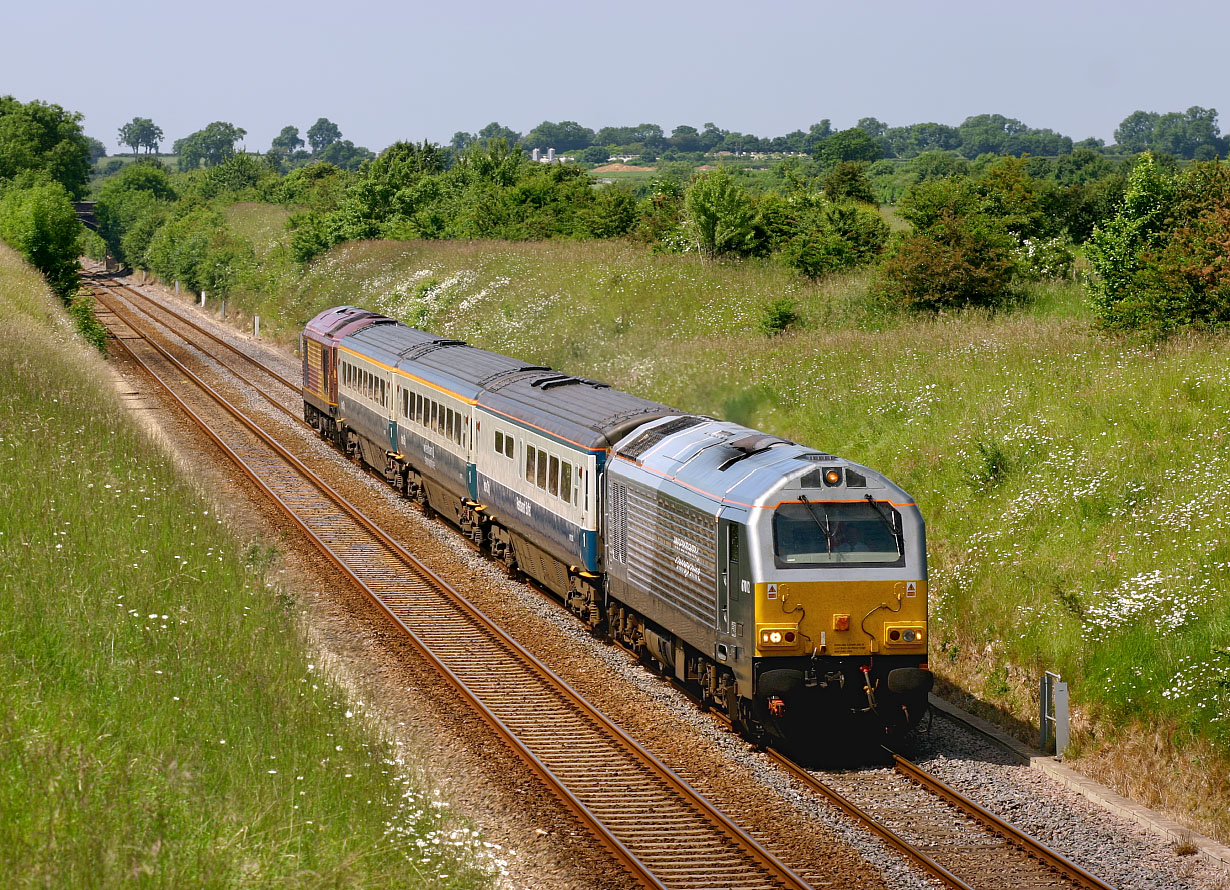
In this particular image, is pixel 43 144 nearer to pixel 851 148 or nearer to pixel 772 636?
A: pixel 851 148

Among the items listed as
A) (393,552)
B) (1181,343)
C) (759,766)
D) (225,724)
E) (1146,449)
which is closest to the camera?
(225,724)

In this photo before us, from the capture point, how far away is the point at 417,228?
66.6 m

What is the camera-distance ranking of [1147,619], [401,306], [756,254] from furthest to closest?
1. [401,306]
2. [756,254]
3. [1147,619]

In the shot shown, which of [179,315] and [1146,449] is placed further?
[179,315]

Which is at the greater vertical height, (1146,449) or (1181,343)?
(1181,343)

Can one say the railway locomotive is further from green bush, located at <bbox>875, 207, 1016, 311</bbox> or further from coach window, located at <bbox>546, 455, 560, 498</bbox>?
green bush, located at <bbox>875, 207, 1016, 311</bbox>

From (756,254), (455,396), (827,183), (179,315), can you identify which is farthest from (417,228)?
(455,396)

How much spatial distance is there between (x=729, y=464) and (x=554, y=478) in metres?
5.08

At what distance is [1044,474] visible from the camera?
64.7ft

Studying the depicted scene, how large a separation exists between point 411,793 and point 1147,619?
360 inches

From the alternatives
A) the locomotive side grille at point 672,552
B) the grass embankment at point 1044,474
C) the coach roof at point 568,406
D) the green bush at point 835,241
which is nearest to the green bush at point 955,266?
the grass embankment at point 1044,474

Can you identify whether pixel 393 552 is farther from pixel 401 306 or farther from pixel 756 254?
pixel 401 306

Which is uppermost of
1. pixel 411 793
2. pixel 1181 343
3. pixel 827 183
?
pixel 827 183

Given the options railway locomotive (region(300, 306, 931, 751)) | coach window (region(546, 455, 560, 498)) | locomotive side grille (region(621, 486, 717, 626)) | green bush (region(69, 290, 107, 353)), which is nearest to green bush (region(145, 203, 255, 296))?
green bush (region(69, 290, 107, 353))
